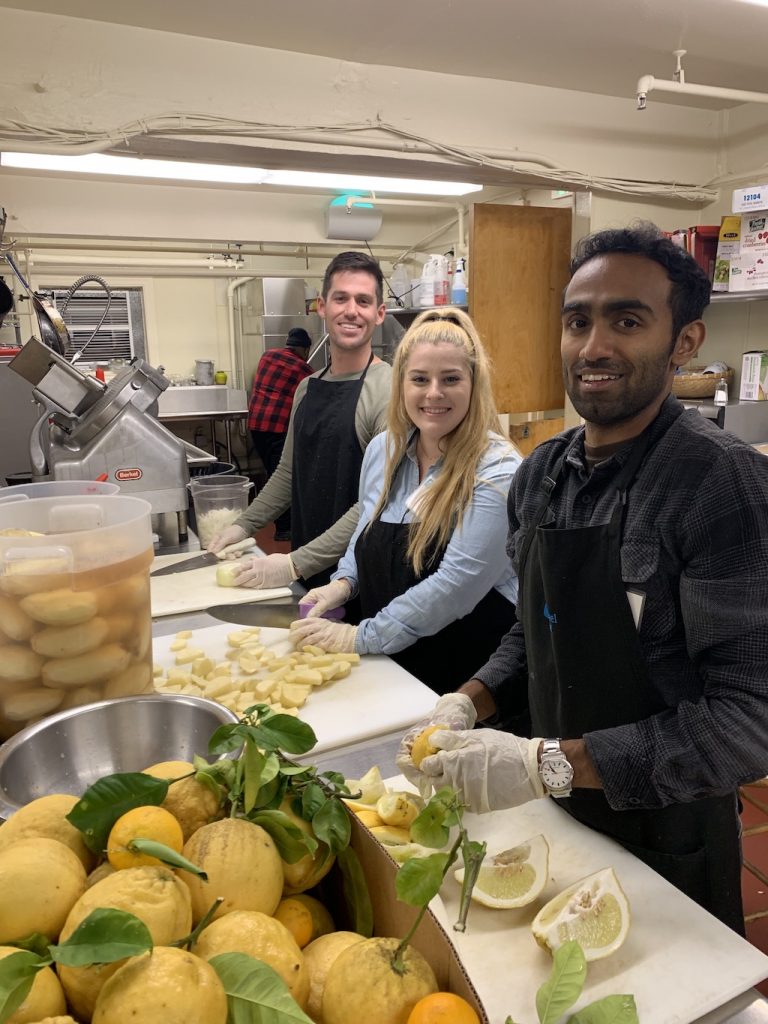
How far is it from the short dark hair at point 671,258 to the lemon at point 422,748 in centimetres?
85

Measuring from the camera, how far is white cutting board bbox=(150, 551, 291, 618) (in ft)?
7.74

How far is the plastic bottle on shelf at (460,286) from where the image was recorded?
5.95 metres

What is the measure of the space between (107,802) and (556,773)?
0.74 metres

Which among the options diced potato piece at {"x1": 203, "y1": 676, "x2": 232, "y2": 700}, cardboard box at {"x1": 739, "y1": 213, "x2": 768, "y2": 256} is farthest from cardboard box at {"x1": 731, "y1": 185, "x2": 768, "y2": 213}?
diced potato piece at {"x1": 203, "y1": 676, "x2": 232, "y2": 700}

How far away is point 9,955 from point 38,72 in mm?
3817

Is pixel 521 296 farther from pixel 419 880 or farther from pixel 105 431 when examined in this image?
pixel 419 880

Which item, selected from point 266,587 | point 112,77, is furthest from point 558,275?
point 266,587

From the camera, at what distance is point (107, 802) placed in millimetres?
712

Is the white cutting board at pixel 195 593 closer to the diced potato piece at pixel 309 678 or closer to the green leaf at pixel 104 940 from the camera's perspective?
the diced potato piece at pixel 309 678

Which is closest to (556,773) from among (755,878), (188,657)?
(188,657)

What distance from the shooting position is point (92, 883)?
2.16ft

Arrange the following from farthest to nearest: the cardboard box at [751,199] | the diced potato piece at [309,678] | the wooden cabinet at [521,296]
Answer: the wooden cabinet at [521,296] < the cardboard box at [751,199] < the diced potato piece at [309,678]

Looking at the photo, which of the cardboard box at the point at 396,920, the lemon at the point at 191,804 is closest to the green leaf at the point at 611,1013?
the cardboard box at the point at 396,920

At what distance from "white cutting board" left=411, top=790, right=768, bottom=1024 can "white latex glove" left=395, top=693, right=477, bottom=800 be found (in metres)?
0.22
